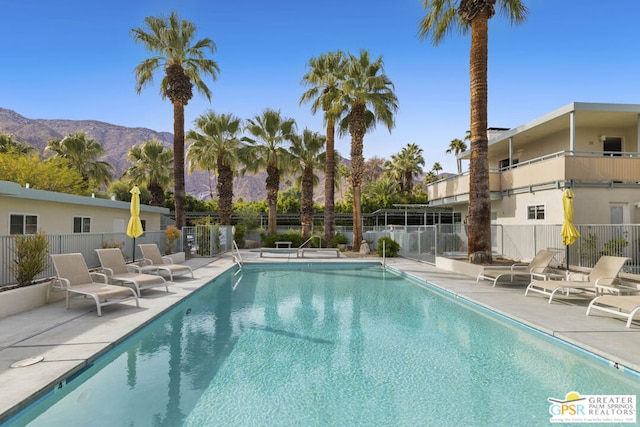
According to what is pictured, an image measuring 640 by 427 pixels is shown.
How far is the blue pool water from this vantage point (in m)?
4.20

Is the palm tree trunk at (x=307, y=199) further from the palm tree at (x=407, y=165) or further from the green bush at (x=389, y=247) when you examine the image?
the palm tree at (x=407, y=165)

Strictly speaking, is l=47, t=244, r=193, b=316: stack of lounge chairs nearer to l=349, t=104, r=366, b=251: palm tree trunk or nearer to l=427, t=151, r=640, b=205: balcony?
l=349, t=104, r=366, b=251: palm tree trunk

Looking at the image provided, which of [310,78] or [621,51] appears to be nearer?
[621,51]

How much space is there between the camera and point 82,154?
3052cm

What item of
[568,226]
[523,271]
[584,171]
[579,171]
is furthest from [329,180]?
[568,226]

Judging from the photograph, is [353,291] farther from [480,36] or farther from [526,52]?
[526,52]

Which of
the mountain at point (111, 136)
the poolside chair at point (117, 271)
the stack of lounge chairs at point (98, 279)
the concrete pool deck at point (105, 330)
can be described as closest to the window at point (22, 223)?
the stack of lounge chairs at point (98, 279)

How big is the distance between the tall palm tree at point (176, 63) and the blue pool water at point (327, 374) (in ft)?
49.6

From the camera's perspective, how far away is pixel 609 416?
4191 millimetres

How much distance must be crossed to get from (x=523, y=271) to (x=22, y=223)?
1644 cm

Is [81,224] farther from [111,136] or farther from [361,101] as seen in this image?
[111,136]

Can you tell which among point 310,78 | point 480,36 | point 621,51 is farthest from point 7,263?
point 621,51

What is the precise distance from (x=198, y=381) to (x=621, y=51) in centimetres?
2669

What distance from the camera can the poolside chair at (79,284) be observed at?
787 cm
